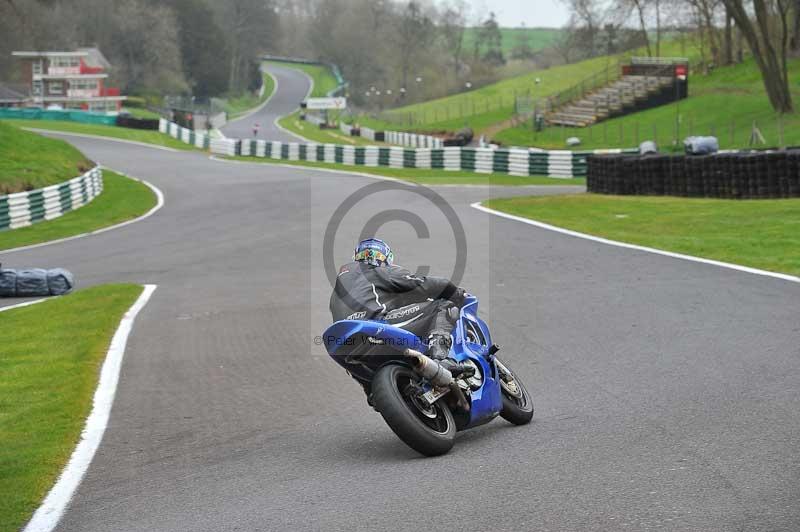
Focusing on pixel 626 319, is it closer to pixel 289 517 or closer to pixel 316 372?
pixel 316 372

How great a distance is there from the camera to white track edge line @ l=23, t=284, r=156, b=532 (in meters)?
6.02

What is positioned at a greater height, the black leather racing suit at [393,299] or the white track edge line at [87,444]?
the black leather racing suit at [393,299]

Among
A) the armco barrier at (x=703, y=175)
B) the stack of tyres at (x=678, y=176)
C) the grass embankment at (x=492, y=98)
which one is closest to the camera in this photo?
the armco barrier at (x=703, y=175)

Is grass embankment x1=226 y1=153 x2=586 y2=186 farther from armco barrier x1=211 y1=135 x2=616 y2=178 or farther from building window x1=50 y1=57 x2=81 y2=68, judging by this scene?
building window x1=50 y1=57 x2=81 y2=68

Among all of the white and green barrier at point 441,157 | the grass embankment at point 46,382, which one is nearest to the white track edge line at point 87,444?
the grass embankment at point 46,382

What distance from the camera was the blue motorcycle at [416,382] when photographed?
22.2 feet

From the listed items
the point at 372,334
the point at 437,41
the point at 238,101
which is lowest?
the point at 372,334

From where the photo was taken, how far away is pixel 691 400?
315 inches

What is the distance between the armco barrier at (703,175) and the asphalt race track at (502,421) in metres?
7.36

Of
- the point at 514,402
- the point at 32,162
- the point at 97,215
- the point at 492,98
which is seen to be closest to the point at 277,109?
the point at 492,98

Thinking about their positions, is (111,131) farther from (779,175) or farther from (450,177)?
(779,175)

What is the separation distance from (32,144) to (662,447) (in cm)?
3512

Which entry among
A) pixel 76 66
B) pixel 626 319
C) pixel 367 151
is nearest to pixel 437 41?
pixel 76 66

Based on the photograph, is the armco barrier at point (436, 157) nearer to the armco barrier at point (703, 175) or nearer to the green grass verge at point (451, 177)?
the green grass verge at point (451, 177)
